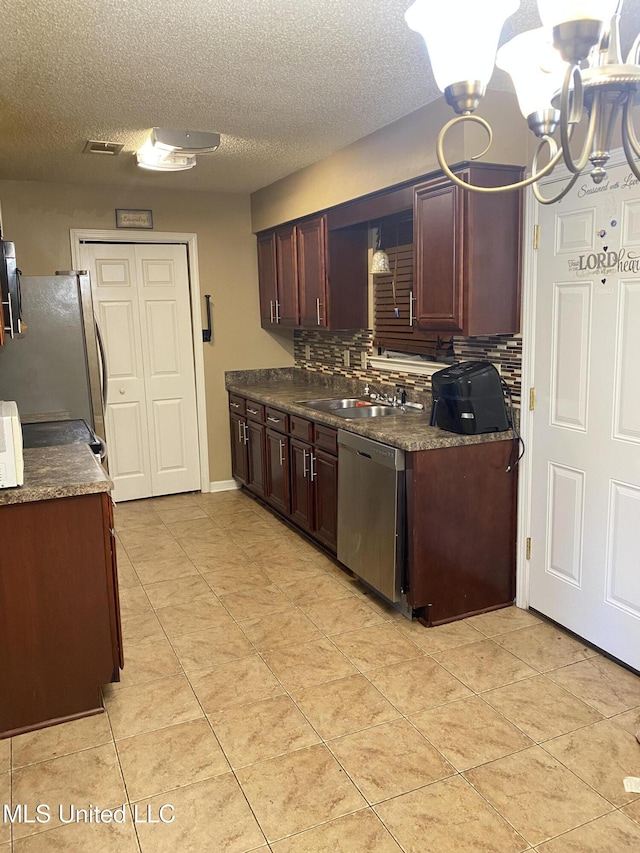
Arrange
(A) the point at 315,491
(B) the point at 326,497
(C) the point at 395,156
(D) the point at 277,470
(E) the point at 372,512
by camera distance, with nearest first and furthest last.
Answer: (E) the point at 372,512 → (C) the point at 395,156 → (B) the point at 326,497 → (A) the point at 315,491 → (D) the point at 277,470

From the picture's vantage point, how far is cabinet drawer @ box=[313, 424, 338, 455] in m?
3.70

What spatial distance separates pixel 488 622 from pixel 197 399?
311 cm

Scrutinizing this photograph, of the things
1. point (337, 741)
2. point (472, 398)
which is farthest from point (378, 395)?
point (337, 741)

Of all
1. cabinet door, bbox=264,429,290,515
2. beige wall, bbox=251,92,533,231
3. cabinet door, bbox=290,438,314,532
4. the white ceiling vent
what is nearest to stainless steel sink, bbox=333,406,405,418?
cabinet door, bbox=290,438,314,532

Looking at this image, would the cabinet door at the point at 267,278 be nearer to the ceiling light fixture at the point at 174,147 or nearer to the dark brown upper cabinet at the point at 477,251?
the ceiling light fixture at the point at 174,147

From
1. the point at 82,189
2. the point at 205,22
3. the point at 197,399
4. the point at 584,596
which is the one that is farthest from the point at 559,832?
the point at 82,189

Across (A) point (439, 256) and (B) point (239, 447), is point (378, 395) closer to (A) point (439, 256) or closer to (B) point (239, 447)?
(A) point (439, 256)

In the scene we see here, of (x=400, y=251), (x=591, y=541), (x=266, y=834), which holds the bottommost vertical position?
(x=266, y=834)

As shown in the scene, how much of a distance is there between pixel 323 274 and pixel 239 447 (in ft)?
5.45

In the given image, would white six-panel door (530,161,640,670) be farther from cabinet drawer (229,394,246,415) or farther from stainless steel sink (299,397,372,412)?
cabinet drawer (229,394,246,415)

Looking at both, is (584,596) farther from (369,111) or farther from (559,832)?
(369,111)

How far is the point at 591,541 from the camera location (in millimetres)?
2871
